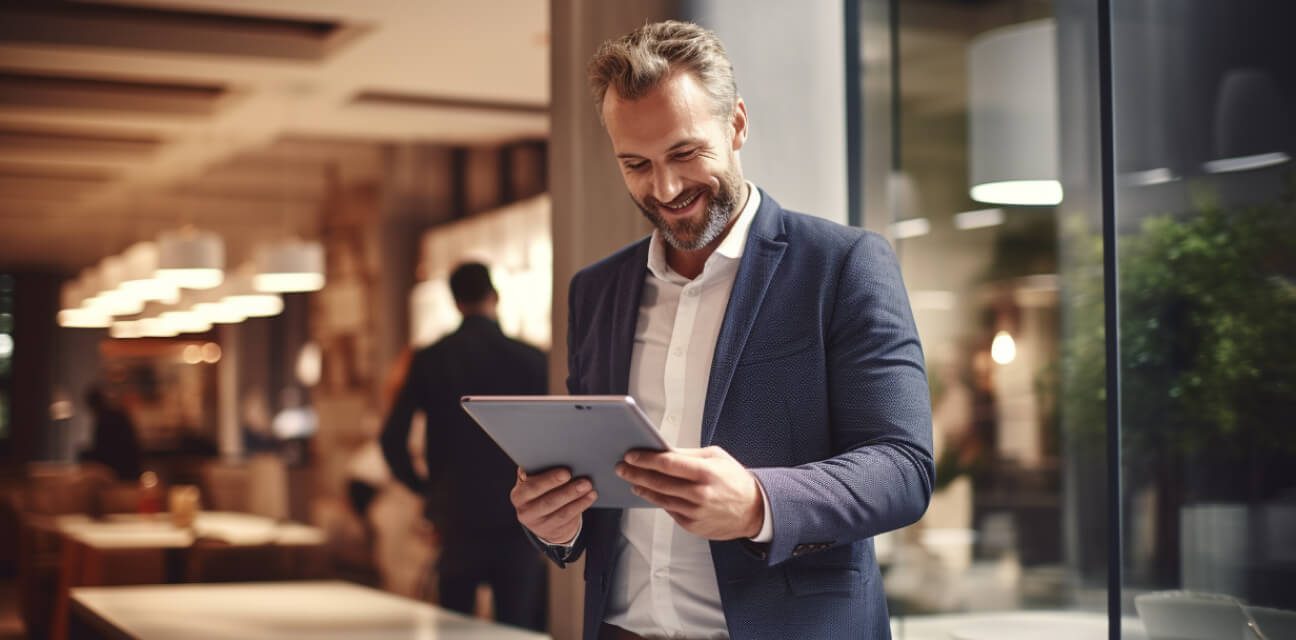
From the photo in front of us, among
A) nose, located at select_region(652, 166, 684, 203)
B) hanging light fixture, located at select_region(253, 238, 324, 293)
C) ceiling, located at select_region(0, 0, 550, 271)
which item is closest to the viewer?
nose, located at select_region(652, 166, 684, 203)

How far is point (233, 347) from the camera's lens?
1867 centimetres

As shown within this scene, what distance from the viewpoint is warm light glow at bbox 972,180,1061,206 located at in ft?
14.4

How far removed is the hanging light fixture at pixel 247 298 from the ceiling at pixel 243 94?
3.90 ft

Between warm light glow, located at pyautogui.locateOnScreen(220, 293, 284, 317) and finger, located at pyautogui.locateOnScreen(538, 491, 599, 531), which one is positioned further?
warm light glow, located at pyautogui.locateOnScreen(220, 293, 284, 317)

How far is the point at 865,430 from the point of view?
147 cm

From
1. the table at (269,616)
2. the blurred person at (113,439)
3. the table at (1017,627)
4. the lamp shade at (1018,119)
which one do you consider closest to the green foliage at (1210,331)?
the table at (1017,627)

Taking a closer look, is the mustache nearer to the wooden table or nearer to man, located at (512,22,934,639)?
man, located at (512,22,934,639)

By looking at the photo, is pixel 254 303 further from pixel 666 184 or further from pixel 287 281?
pixel 666 184

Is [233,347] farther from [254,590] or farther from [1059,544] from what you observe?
[254,590]

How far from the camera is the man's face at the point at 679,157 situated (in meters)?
1.55

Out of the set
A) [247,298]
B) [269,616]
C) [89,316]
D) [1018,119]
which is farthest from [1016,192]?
[89,316]

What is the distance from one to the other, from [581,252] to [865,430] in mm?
1560

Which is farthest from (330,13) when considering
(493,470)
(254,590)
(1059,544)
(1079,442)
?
(1059,544)

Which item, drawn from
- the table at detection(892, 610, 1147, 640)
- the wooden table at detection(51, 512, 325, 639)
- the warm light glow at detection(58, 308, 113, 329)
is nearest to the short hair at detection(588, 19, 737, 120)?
the table at detection(892, 610, 1147, 640)
